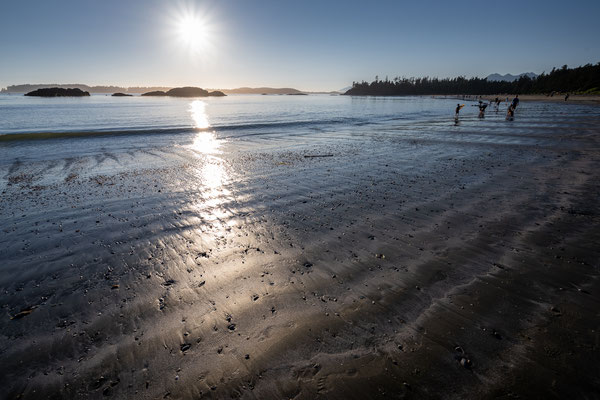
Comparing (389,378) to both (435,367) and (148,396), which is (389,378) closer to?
(435,367)

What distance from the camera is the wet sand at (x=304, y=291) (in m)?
3.17

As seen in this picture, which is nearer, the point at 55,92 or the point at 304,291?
the point at 304,291

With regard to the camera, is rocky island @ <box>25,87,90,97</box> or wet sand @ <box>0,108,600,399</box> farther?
rocky island @ <box>25,87,90,97</box>

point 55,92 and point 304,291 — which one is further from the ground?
point 55,92

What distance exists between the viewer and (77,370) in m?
3.29

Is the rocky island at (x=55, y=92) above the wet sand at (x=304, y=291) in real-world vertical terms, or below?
above

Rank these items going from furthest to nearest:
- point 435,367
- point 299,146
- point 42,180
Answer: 1. point 299,146
2. point 42,180
3. point 435,367

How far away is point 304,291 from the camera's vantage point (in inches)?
179

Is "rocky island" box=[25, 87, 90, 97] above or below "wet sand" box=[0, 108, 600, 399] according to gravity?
above

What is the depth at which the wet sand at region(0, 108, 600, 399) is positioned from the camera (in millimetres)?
3170

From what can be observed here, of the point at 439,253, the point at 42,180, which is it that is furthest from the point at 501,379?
the point at 42,180

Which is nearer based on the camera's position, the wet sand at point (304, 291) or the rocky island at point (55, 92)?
the wet sand at point (304, 291)

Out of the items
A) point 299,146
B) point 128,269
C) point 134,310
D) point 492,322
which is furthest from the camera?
point 299,146

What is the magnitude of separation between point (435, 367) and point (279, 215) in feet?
16.9
